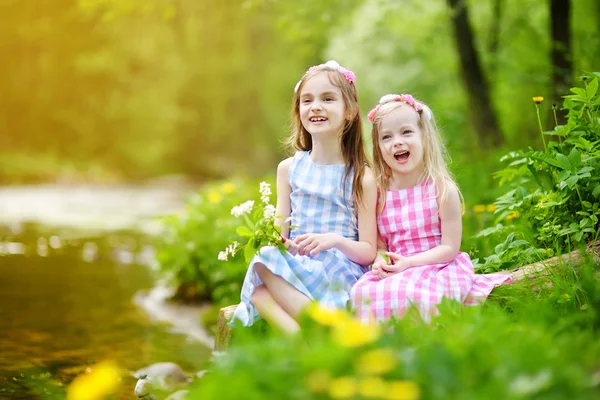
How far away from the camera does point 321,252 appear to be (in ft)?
11.8

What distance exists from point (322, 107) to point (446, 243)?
0.90 m

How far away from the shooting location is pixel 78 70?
33.7 m

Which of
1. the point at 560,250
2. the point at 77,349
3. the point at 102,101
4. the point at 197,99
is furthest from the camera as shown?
the point at 197,99

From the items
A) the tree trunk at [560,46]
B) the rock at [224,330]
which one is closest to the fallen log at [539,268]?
the rock at [224,330]

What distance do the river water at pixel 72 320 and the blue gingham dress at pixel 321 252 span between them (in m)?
0.64

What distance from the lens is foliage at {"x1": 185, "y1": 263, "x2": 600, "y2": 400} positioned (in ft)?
6.13

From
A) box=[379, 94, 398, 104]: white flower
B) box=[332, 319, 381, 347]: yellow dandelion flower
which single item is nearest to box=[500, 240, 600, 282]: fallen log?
box=[379, 94, 398, 104]: white flower

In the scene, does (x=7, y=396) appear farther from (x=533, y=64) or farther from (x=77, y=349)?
(x=533, y=64)

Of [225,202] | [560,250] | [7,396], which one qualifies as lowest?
[7,396]

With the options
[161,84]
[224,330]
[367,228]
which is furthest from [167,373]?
[161,84]

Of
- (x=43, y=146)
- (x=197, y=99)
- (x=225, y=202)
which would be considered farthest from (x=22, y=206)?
(x=197, y=99)

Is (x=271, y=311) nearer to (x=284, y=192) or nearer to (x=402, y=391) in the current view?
(x=284, y=192)

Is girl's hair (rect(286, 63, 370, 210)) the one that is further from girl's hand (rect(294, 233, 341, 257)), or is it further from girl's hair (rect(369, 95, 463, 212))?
girl's hand (rect(294, 233, 341, 257))

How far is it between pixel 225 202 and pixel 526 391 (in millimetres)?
6171
